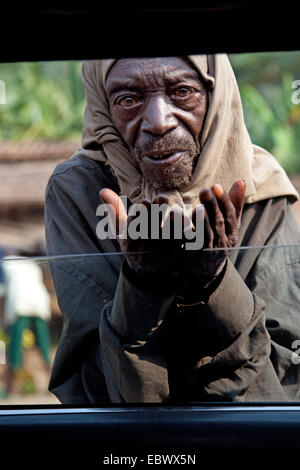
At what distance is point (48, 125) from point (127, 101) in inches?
313

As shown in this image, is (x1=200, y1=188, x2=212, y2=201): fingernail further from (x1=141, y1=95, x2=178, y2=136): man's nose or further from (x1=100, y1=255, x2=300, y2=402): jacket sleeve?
(x1=141, y1=95, x2=178, y2=136): man's nose

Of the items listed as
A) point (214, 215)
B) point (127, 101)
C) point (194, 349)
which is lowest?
point (194, 349)

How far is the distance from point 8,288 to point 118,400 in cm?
26

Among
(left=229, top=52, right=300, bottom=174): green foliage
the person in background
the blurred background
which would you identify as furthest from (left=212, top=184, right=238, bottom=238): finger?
(left=229, top=52, right=300, bottom=174): green foliage

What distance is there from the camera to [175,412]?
113 cm

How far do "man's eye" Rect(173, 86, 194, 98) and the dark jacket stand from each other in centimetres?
57

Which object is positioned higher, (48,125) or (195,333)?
(48,125)

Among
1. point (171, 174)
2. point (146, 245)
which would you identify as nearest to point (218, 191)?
point (146, 245)

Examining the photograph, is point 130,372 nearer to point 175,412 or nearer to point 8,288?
point 175,412

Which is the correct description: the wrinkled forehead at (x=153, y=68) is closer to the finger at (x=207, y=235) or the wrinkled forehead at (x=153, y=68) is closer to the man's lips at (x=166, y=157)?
the man's lips at (x=166, y=157)

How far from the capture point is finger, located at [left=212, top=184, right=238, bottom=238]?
1134 mm

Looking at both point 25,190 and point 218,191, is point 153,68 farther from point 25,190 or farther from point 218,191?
point 25,190

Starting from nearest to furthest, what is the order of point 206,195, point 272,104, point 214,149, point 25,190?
point 206,195
point 214,149
point 25,190
point 272,104

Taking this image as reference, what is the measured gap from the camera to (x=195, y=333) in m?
1.20
